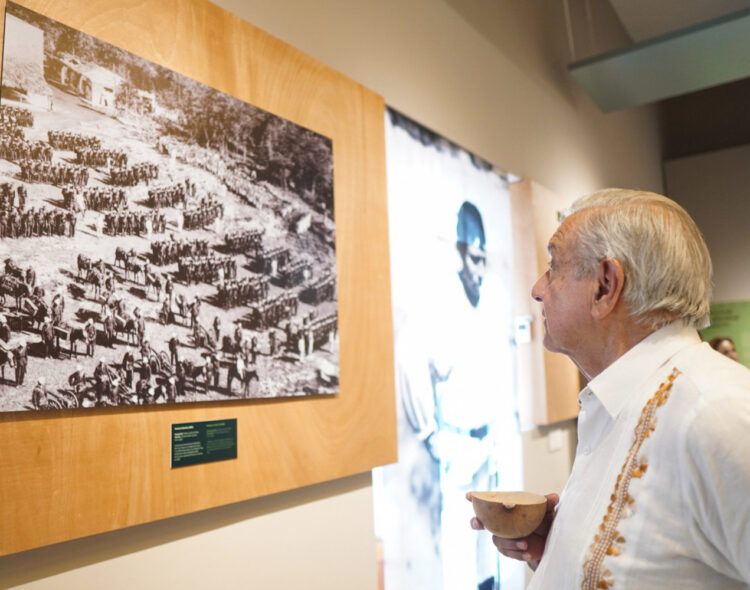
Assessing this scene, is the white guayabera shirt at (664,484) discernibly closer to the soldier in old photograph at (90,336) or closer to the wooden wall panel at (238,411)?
the wooden wall panel at (238,411)

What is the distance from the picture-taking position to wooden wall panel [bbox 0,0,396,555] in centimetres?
120

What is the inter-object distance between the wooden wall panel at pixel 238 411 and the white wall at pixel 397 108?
9cm

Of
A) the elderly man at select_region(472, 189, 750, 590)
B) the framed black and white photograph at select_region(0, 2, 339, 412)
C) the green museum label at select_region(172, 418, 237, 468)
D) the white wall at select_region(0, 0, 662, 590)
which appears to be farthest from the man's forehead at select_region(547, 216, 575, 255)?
the white wall at select_region(0, 0, 662, 590)

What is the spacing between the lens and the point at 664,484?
1022 millimetres

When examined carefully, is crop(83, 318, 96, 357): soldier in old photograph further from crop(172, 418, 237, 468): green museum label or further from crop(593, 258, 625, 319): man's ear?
crop(593, 258, 625, 319): man's ear

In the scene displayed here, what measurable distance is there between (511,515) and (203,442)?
2.27 feet

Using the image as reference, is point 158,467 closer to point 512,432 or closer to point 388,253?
point 388,253

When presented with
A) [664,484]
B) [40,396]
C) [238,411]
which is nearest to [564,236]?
[664,484]

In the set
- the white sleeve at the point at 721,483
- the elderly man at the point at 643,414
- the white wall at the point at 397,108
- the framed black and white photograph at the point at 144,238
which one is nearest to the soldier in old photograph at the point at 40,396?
the framed black and white photograph at the point at 144,238

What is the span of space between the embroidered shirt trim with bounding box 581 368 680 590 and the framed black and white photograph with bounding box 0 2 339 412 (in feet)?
2.82

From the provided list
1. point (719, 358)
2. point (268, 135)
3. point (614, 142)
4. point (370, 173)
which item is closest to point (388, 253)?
point (370, 173)

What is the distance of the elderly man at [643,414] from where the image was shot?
0.98m

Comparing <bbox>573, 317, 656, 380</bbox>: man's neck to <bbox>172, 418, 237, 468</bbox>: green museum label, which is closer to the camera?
<bbox>573, 317, 656, 380</bbox>: man's neck

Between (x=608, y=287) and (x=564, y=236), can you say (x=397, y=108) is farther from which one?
(x=608, y=287)
